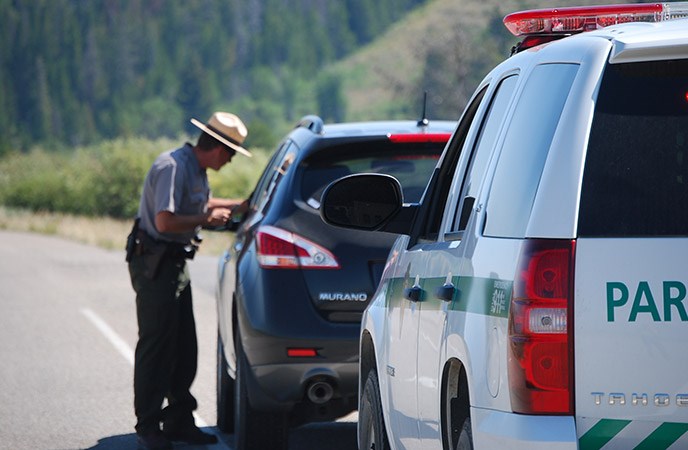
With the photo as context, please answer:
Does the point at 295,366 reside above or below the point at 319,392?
above

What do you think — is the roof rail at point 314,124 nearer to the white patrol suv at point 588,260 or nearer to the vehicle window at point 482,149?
the vehicle window at point 482,149

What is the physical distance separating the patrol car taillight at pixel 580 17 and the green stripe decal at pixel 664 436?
55.7 inches

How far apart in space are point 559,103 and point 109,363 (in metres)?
10.1

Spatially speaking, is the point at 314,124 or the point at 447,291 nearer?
the point at 447,291

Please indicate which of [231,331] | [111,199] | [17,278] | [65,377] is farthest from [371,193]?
[111,199]

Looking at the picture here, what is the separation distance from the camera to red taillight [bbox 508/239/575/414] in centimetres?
333

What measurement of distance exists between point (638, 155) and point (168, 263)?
5.27m

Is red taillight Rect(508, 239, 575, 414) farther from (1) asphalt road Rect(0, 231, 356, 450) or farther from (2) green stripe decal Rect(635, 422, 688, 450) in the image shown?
(1) asphalt road Rect(0, 231, 356, 450)

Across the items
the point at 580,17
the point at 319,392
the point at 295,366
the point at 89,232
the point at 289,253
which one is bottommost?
the point at 89,232

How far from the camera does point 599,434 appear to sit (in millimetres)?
3311

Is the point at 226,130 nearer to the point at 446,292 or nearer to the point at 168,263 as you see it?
the point at 168,263

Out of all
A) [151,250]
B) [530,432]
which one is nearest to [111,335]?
[151,250]

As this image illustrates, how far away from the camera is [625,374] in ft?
10.8

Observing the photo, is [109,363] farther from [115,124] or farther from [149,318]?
[115,124]
